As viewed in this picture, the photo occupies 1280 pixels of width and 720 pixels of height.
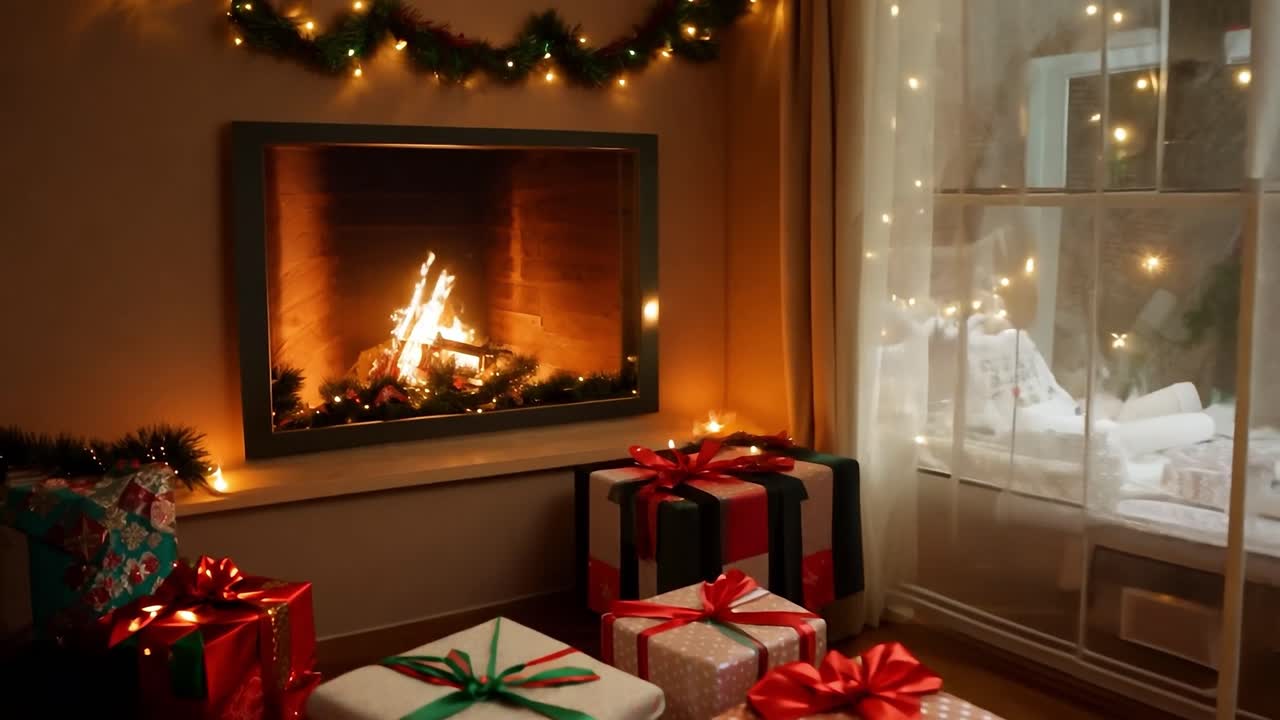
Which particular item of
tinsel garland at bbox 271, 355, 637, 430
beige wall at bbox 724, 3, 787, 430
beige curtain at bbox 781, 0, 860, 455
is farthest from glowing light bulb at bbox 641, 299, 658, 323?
beige curtain at bbox 781, 0, 860, 455

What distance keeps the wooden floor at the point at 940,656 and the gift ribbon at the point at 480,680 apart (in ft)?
3.19

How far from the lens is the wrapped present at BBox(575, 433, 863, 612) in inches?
103

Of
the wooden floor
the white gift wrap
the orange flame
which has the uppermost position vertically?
the orange flame

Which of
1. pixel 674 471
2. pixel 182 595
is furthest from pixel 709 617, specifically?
pixel 182 595

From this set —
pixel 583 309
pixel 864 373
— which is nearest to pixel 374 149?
pixel 583 309

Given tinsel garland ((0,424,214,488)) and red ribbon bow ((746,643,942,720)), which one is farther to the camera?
tinsel garland ((0,424,214,488))

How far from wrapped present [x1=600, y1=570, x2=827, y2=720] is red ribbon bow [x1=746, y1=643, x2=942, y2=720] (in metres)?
0.17

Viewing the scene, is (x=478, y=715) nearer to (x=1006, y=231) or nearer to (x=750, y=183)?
(x=1006, y=231)

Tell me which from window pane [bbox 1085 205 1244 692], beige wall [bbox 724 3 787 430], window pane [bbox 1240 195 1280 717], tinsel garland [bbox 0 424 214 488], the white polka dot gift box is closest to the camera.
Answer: the white polka dot gift box

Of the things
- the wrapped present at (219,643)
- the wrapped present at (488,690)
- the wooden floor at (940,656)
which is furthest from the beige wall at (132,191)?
the wrapped present at (488,690)

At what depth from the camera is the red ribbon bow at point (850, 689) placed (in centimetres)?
167

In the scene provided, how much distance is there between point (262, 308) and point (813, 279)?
1431 millimetres

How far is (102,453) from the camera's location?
2557 millimetres

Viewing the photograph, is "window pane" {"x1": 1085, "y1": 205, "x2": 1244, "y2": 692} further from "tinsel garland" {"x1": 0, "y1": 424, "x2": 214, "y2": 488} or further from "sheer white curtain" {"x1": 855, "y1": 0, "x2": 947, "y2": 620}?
"tinsel garland" {"x1": 0, "y1": 424, "x2": 214, "y2": 488}
